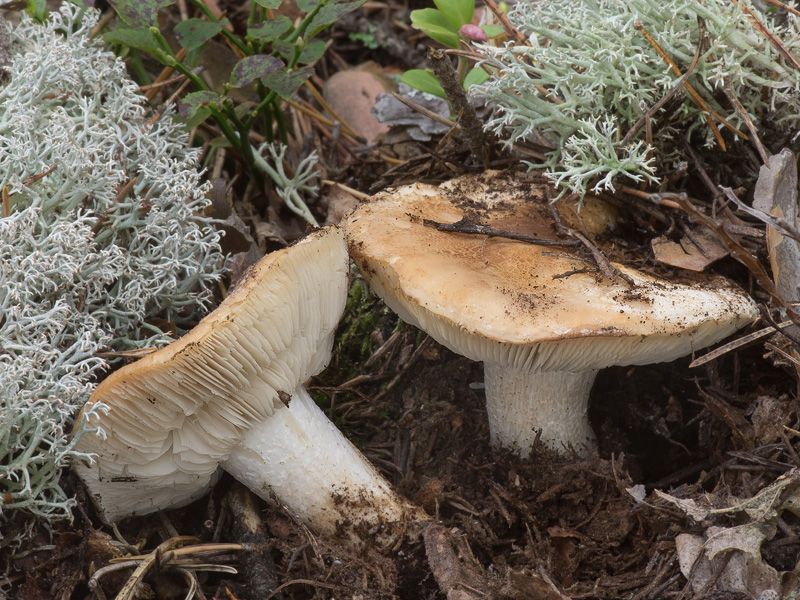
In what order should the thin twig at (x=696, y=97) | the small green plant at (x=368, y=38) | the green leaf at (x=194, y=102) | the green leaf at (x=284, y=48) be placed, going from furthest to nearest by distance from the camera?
the small green plant at (x=368, y=38) < the green leaf at (x=284, y=48) < the green leaf at (x=194, y=102) < the thin twig at (x=696, y=97)

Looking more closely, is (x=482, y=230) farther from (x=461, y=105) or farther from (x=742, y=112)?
(x=742, y=112)

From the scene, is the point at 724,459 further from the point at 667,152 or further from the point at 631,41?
the point at 631,41

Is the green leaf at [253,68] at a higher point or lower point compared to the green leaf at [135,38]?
lower

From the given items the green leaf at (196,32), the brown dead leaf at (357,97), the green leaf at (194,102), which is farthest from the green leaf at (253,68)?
the brown dead leaf at (357,97)

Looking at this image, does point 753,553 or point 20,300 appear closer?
point 753,553

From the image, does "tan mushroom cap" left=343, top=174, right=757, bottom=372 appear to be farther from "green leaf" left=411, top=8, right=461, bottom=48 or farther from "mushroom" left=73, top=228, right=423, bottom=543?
"green leaf" left=411, top=8, right=461, bottom=48

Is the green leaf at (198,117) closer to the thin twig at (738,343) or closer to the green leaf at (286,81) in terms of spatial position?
the green leaf at (286,81)

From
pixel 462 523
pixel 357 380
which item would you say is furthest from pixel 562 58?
pixel 462 523
